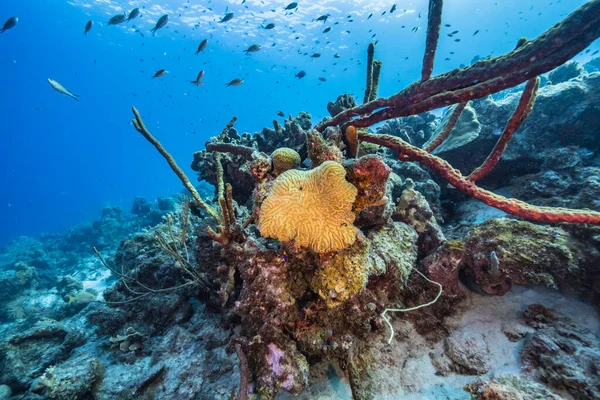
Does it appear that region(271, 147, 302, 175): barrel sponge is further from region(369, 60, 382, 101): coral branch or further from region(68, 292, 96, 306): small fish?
region(68, 292, 96, 306): small fish

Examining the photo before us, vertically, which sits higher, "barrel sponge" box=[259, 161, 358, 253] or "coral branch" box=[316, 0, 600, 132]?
"coral branch" box=[316, 0, 600, 132]

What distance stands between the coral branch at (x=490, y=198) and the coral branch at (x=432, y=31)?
817 mm

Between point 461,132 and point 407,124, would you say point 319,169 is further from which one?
point 407,124

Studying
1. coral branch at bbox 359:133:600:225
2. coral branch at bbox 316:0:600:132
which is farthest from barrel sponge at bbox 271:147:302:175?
coral branch at bbox 316:0:600:132

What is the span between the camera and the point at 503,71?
1990 mm

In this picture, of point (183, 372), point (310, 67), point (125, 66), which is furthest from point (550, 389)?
point (125, 66)

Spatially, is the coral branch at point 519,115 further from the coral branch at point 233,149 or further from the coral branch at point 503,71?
the coral branch at point 233,149

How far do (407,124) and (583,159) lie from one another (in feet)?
16.8

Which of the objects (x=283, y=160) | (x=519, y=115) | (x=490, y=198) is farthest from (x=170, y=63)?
(x=490, y=198)

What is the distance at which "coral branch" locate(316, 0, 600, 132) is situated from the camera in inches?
64.3

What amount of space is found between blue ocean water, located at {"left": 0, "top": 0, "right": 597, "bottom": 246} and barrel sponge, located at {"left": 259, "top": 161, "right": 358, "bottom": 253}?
13976 mm

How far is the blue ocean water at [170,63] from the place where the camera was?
3095cm

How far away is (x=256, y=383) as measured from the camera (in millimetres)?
2482

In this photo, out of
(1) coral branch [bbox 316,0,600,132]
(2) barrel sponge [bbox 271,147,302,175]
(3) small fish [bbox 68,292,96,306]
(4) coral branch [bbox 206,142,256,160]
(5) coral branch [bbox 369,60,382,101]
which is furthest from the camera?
(3) small fish [bbox 68,292,96,306]
